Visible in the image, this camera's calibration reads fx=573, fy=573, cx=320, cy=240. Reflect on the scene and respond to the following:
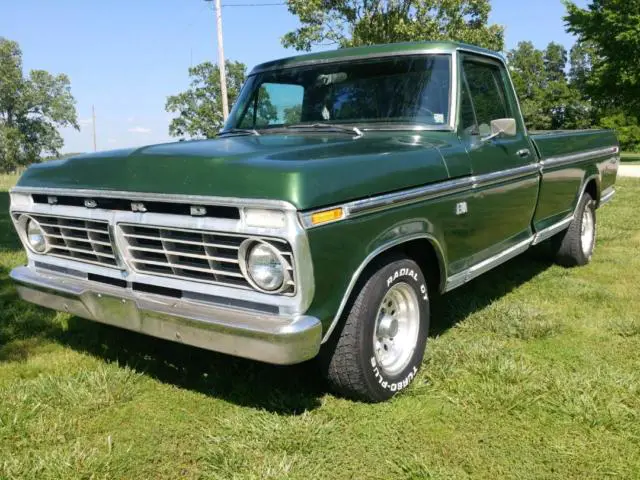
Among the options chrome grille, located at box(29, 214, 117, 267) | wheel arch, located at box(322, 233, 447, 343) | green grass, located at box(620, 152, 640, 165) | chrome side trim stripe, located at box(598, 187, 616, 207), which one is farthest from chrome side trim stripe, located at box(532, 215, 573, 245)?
green grass, located at box(620, 152, 640, 165)

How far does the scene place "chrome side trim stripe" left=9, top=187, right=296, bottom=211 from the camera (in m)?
2.37

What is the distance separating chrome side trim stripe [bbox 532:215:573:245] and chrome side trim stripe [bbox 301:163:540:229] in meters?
0.69

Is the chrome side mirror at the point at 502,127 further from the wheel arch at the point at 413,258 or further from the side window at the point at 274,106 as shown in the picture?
the side window at the point at 274,106

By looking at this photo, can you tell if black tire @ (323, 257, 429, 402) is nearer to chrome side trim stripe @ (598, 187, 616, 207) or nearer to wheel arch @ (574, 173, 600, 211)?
wheel arch @ (574, 173, 600, 211)

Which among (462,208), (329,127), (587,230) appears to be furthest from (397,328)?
(587,230)

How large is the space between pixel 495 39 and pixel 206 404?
60.1 ft

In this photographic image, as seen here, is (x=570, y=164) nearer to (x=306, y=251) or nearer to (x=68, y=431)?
(x=306, y=251)

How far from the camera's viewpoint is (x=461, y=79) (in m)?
3.79

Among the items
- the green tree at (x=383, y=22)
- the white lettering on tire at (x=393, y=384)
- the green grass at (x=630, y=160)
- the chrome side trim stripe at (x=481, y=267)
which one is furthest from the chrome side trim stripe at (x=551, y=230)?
the green grass at (x=630, y=160)

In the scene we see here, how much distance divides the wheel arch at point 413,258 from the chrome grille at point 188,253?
1.04 ft

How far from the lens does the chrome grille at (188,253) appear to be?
100 inches

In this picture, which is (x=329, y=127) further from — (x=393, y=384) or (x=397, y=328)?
(x=393, y=384)

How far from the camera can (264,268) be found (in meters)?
2.49

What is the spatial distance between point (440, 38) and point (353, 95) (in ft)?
47.3
